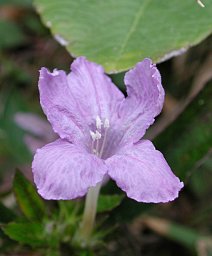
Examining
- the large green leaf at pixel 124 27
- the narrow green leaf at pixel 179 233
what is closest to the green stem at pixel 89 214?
the large green leaf at pixel 124 27

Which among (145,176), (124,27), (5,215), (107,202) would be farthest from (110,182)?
(145,176)

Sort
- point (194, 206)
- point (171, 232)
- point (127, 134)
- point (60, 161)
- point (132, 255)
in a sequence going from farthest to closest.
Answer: point (194, 206) < point (171, 232) < point (132, 255) < point (127, 134) < point (60, 161)

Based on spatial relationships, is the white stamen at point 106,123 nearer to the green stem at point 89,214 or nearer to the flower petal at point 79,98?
the flower petal at point 79,98

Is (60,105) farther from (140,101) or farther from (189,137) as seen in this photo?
(189,137)

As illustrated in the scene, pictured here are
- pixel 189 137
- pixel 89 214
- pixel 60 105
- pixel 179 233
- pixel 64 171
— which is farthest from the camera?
pixel 179 233

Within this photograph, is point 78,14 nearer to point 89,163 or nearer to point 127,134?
point 127,134

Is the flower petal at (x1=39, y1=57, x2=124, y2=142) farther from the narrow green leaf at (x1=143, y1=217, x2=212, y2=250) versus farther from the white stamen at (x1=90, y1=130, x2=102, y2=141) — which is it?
the narrow green leaf at (x1=143, y1=217, x2=212, y2=250)

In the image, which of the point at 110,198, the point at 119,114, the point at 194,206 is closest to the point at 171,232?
the point at 194,206
